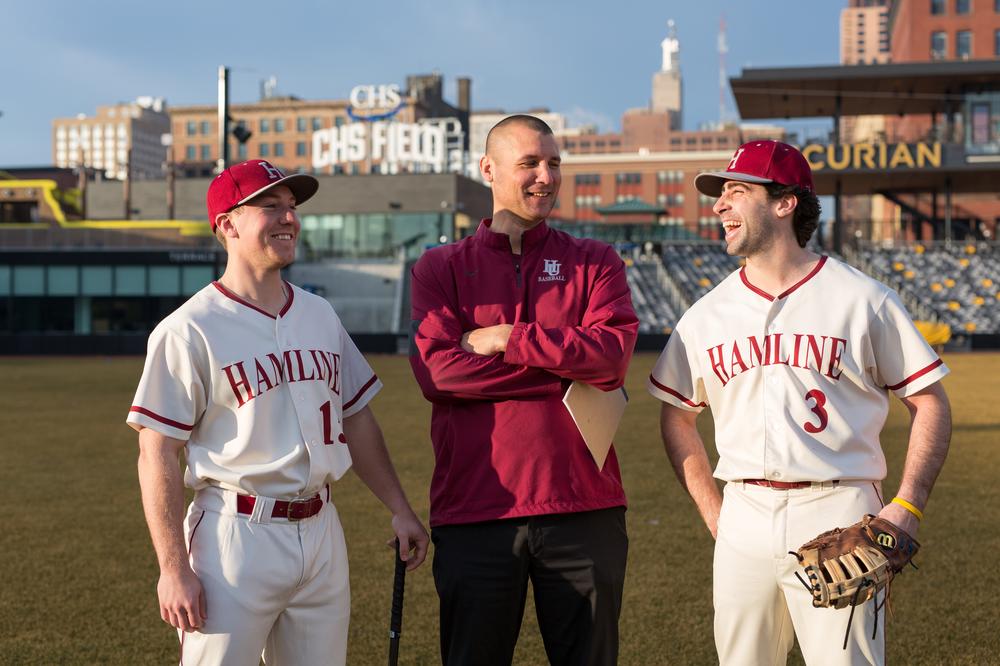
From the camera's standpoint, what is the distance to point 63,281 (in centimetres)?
4900

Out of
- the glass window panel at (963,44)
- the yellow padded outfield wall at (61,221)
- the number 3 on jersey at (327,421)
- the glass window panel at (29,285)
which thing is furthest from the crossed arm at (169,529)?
the glass window panel at (963,44)

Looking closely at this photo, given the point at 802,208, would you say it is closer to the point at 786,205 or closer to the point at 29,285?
the point at 786,205

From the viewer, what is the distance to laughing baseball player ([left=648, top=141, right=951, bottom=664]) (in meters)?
3.64

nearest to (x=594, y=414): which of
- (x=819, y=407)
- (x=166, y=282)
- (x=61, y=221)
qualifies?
(x=819, y=407)

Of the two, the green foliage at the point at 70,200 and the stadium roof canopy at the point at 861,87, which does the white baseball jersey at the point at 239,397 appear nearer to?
the stadium roof canopy at the point at 861,87

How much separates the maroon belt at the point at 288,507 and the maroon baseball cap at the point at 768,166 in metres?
1.90

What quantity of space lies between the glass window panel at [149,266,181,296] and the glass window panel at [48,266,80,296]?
3443 mm

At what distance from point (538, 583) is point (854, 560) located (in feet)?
3.83

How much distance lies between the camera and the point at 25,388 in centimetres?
2553

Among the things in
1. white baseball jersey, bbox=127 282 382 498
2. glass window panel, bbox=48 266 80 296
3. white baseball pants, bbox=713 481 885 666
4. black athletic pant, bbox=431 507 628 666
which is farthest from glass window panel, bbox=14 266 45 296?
white baseball pants, bbox=713 481 885 666

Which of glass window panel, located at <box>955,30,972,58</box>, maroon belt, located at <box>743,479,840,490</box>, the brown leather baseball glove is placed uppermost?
glass window panel, located at <box>955,30,972,58</box>

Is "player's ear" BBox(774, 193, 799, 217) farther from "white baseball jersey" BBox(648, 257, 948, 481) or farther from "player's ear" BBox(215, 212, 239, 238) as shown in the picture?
"player's ear" BBox(215, 212, 239, 238)

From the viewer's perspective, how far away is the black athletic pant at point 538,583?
3916 millimetres

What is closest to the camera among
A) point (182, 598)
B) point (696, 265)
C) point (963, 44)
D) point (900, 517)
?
point (182, 598)
